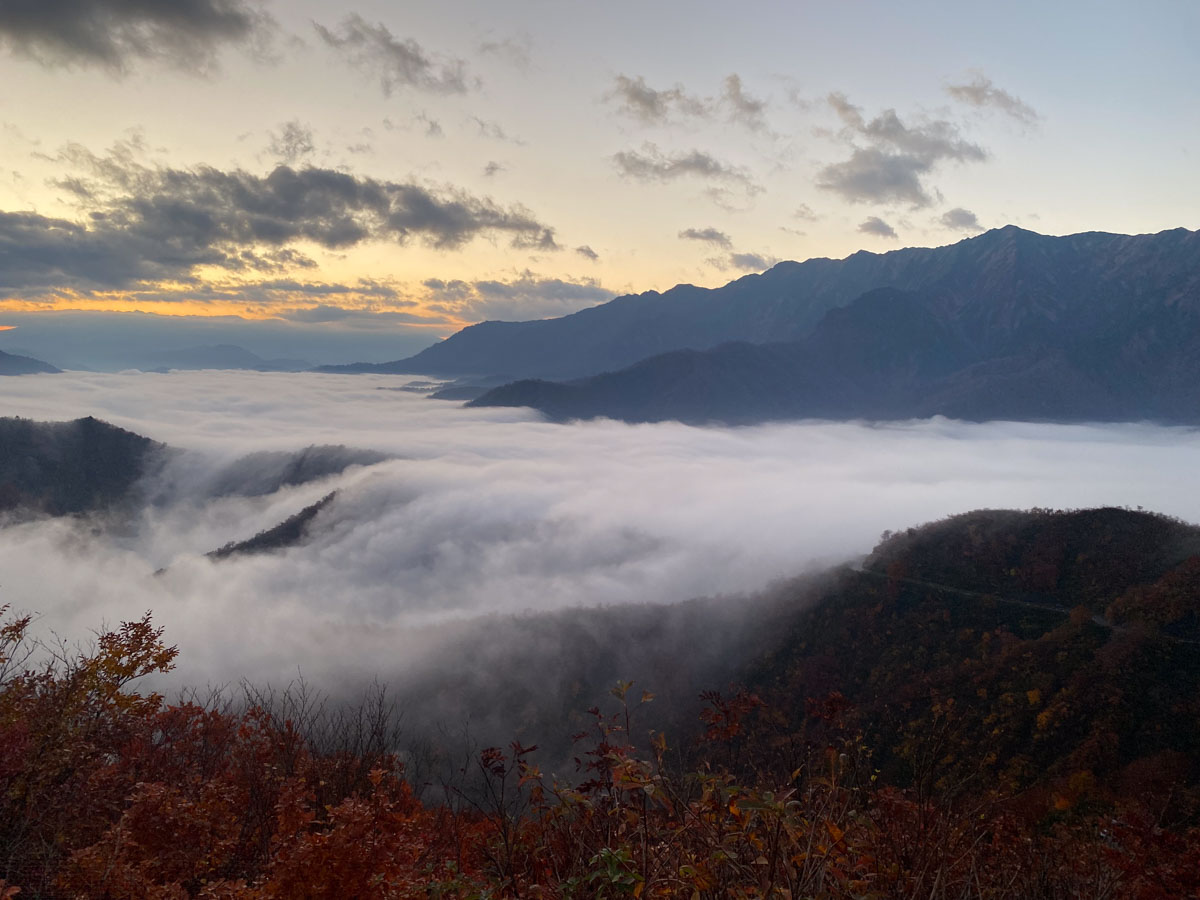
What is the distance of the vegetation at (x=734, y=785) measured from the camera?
6574mm

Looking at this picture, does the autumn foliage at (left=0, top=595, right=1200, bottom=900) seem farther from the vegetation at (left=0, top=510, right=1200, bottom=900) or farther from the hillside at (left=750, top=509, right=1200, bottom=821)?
the hillside at (left=750, top=509, right=1200, bottom=821)

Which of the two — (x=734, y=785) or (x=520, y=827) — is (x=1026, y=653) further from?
(x=734, y=785)

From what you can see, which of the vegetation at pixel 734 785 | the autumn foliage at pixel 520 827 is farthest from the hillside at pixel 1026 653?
the autumn foliage at pixel 520 827

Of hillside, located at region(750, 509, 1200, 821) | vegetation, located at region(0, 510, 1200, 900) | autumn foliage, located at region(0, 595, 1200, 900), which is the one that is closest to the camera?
autumn foliage, located at region(0, 595, 1200, 900)

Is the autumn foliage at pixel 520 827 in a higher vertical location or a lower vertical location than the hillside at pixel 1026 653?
higher

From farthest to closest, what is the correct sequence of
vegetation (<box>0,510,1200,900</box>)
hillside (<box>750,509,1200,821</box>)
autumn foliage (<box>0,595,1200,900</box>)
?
hillside (<box>750,509,1200,821</box>)
vegetation (<box>0,510,1200,900</box>)
autumn foliage (<box>0,595,1200,900</box>)

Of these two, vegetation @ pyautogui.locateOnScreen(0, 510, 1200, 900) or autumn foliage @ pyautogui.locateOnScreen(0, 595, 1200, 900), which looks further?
vegetation @ pyautogui.locateOnScreen(0, 510, 1200, 900)

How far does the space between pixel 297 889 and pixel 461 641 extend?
4989 inches

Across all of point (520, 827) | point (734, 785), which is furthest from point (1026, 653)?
point (734, 785)

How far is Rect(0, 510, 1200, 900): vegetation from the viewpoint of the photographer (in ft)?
21.6

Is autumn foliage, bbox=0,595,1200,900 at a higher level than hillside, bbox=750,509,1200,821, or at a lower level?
higher

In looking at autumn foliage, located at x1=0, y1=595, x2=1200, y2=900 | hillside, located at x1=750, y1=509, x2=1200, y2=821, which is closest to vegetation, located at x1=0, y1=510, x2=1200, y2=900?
autumn foliage, located at x1=0, y1=595, x2=1200, y2=900

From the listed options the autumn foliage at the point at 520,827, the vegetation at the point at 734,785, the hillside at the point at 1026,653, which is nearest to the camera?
the autumn foliage at the point at 520,827

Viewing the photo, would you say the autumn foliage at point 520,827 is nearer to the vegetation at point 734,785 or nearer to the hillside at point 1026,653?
the vegetation at point 734,785
